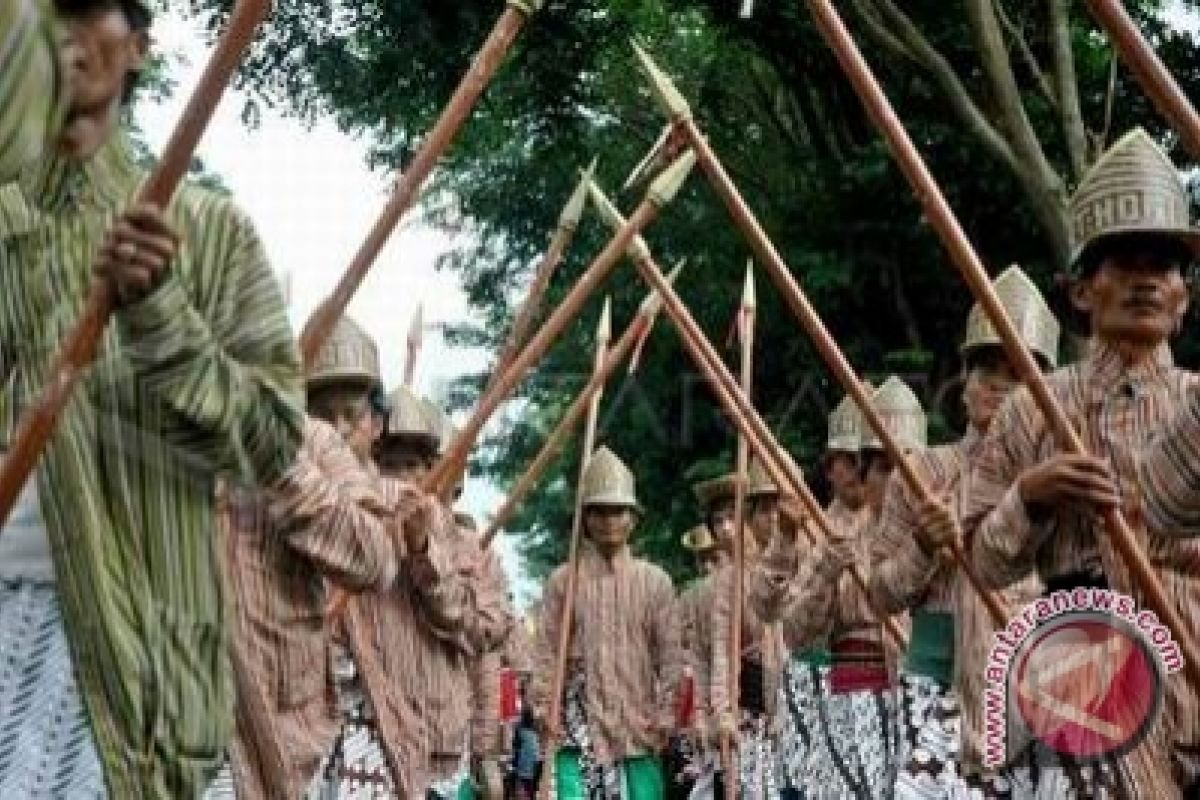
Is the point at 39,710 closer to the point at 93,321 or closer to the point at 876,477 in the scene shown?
the point at 93,321

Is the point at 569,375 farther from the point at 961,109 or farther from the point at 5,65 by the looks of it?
the point at 5,65

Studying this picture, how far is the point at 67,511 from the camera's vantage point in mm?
4219

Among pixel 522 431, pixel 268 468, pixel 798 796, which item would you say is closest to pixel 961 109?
pixel 798 796

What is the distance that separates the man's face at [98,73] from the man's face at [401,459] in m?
8.08

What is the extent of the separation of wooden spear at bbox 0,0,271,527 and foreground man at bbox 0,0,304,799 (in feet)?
0.21

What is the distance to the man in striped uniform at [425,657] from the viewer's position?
392 inches

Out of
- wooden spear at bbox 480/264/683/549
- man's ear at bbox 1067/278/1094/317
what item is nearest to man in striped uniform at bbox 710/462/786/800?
wooden spear at bbox 480/264/683/549

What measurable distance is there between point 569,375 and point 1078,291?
938 inches

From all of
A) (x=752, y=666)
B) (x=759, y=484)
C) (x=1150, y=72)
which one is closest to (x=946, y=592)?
(x=1150, y=72)

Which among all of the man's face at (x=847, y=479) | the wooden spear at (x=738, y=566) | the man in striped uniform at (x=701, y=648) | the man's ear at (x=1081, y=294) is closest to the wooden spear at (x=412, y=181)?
the man's ear at (x=1081, y=294)

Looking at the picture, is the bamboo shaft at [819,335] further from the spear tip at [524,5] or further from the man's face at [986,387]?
the spear tip at [524,5]

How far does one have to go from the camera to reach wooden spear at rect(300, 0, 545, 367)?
7.36m

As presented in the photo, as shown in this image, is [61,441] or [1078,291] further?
[1078,291]

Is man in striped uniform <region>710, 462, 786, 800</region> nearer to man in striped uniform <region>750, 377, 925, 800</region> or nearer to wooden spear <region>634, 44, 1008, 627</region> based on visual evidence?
man in striped uniform <region>750, 377, 925, 800</region>
